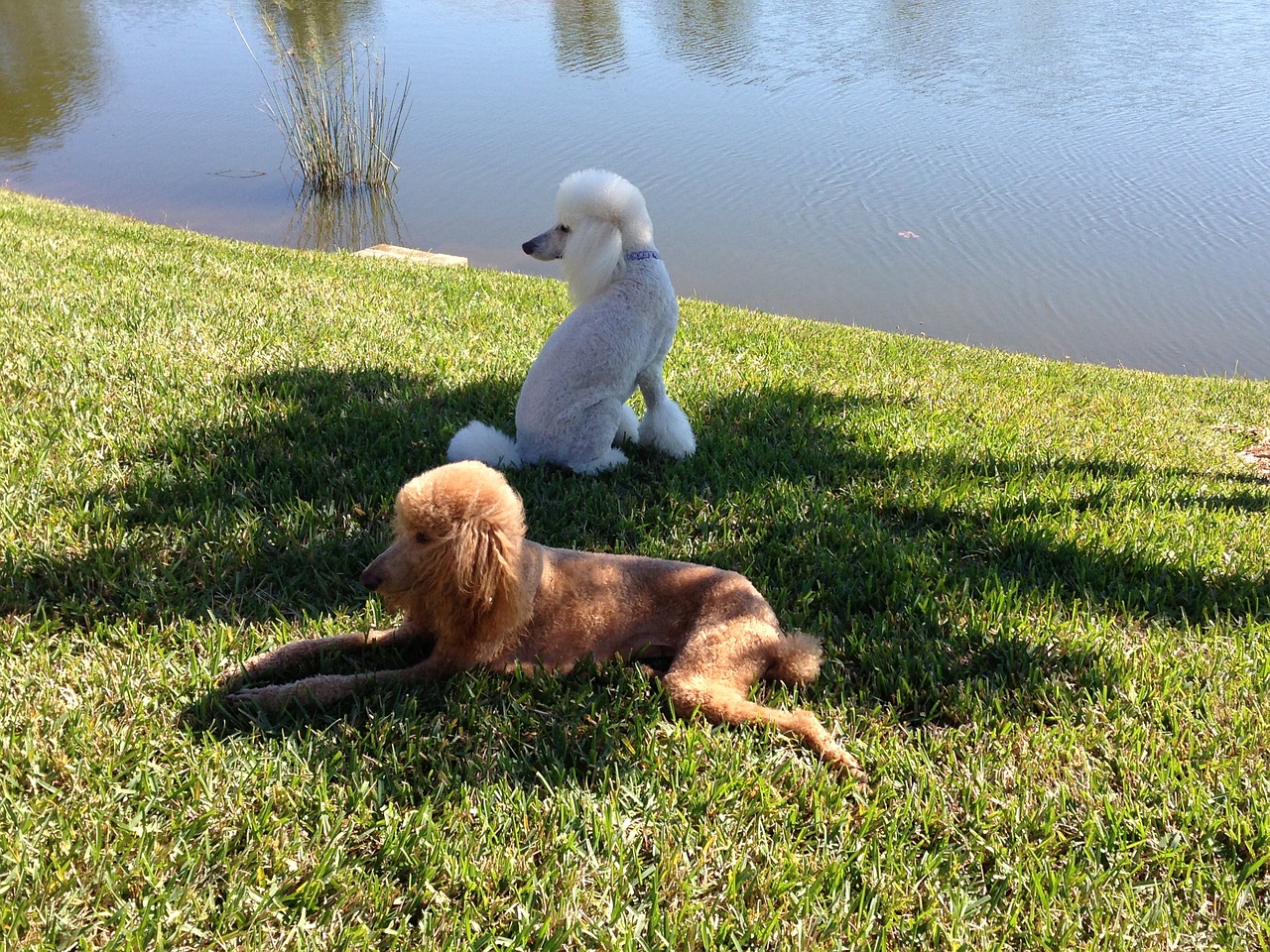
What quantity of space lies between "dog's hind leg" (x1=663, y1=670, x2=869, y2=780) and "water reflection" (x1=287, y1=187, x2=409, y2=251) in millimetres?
11674

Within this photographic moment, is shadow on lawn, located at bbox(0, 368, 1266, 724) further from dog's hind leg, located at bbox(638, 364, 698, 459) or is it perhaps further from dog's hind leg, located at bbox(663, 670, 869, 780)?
dog's hind leg, located at bbox(663, 670, 869, 780)

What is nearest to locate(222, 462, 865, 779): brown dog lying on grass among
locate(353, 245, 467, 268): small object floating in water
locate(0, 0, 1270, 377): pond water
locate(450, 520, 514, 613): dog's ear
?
locate(450, 520, 514, 613): dog's ear

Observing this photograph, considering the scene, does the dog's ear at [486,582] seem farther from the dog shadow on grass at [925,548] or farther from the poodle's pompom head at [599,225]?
the poodle's pompom head at [599,225]

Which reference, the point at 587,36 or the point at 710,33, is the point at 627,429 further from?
the point at 710,33

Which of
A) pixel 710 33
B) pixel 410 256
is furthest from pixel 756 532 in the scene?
pixel 710 33

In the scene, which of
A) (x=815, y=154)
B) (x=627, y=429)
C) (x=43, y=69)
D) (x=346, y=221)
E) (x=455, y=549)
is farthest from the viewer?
(x=43, y=69)

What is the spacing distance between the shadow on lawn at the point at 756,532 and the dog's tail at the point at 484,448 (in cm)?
11

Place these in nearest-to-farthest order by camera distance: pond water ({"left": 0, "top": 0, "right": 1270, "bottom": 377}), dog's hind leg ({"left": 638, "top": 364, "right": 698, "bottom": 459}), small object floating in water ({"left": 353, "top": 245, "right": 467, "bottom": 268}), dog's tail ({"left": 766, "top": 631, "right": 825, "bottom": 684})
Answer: dog's tail ({"left": 766, "top": 631, "right": 825, "bottom": 684}) → dog's hind leg ({"left": 638, "top": 364, "right": 698, "bottom": 459}) → small object floating in water ({"left": 353, "top": 245, "right": 467, "bottom": 268}) → pond water ({"left": 0, "top": 0, "right": 1270, "bottom": 377})

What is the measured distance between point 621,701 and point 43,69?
2394 cm

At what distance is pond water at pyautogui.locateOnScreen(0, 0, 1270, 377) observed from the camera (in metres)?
12.0

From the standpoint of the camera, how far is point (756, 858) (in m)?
2.21

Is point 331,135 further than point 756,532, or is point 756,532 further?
point 331,135

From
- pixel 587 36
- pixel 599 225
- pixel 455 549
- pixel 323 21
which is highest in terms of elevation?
pixel 323 21

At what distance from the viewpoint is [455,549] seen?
2.29 m
